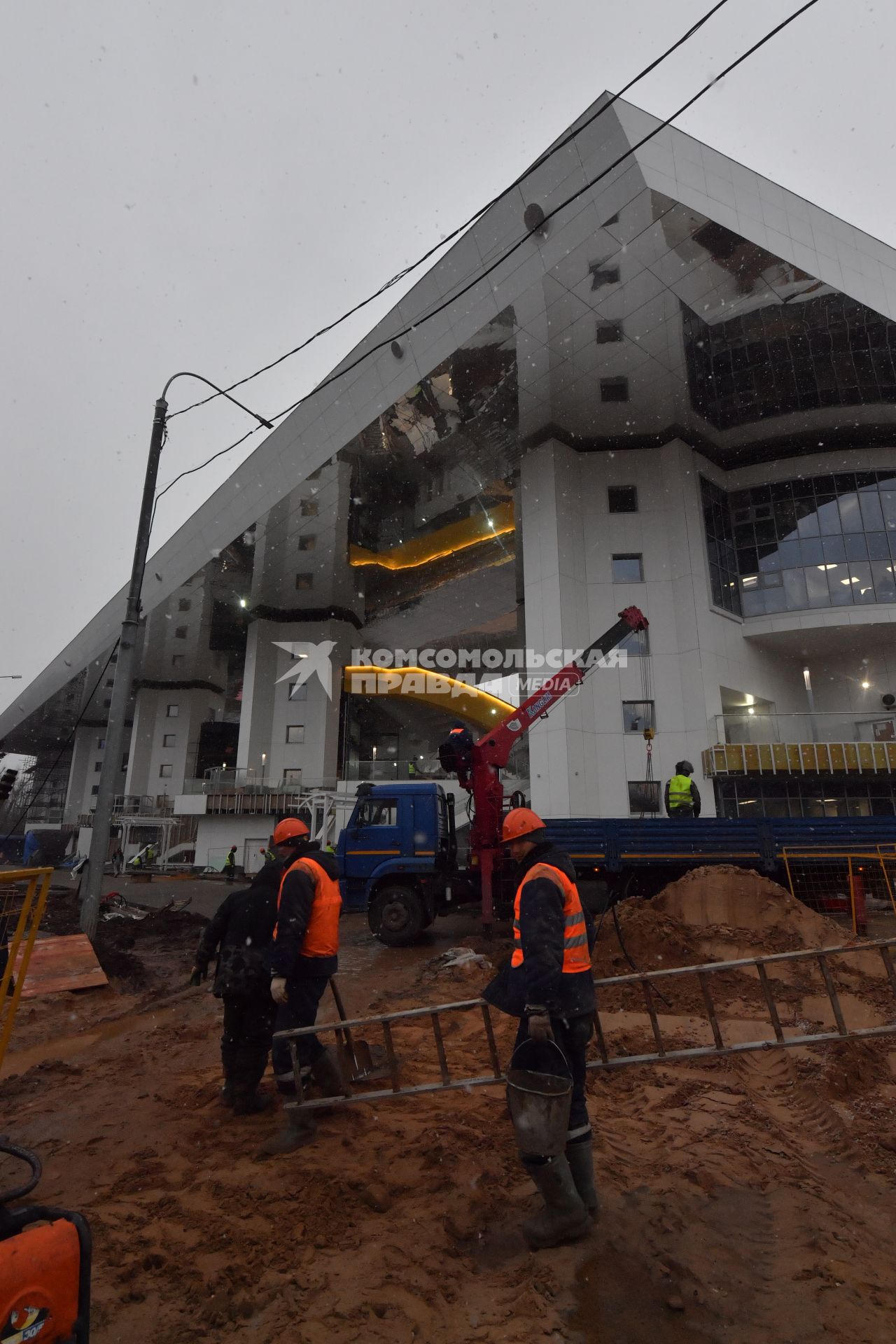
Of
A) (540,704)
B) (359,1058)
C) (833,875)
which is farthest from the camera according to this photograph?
(540,704)

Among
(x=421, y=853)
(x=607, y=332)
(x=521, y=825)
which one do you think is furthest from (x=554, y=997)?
(x=607, y=332)

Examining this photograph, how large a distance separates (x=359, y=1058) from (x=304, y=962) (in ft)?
3.41

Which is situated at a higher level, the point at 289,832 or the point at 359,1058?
the point at 289,832

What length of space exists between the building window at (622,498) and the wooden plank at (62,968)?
2032 centimetres

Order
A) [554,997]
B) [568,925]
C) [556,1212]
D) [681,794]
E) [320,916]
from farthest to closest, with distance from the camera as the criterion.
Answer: [681,794]
[320,916]
[568,925]
[554,997]
[556,1212]

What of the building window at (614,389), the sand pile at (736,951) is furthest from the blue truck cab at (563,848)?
the building window at (614,389)

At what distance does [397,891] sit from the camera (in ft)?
37.2

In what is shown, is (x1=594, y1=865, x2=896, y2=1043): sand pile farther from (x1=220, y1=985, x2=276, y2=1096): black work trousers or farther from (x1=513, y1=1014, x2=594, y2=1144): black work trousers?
(x1=220, y1=985, x2=276, y2=1096): black work trousers

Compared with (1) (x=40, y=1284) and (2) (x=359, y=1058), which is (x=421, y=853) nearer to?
(2) (x=359, y=1058)

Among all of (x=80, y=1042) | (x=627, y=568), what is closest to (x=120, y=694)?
(x=80, y=1042)

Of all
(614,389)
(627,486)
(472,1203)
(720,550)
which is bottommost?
(472,1203)

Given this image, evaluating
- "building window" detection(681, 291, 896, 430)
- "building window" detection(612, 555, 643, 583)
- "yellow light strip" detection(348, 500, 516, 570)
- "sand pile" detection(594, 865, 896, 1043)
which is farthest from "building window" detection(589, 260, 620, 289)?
"sand pile" detection(594, 865, 896, 1043)

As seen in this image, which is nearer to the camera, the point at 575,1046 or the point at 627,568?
the point at 575,1046

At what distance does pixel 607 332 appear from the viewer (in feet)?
58.6
